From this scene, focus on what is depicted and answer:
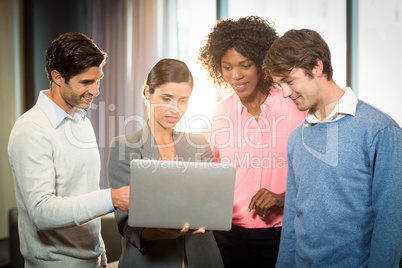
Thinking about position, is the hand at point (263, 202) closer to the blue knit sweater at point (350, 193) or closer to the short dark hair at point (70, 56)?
the blue knit sweater at point (350, 193)

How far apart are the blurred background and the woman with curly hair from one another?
1.30ft

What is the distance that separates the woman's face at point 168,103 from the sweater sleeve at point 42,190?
45 centimetres

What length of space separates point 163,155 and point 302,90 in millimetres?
615

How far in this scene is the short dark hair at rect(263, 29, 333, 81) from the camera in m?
1.39

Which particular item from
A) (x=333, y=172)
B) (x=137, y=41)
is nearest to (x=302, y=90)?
(x=333, y=172)

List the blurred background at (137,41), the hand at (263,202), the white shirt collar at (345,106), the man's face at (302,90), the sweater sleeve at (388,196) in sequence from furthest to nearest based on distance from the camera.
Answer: the blurred background at (137,41) → the hand at (263,202) → the man's face at (302,90) → the white shirt collar at (345,106) → the sweater sleeve at (388,196)

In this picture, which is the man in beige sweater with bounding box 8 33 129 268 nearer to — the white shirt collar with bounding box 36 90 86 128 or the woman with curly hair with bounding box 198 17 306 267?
the white shirt collar with bounding box 36 90 86 128

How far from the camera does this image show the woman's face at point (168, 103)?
159 centimetres

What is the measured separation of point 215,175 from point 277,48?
0.58 meters

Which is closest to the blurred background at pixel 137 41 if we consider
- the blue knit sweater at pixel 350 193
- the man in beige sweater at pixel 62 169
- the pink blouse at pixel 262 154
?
the pink blouse at pixel 262 154

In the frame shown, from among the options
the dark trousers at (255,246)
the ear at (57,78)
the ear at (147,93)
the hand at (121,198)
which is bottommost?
the dark trousers at (255,246)

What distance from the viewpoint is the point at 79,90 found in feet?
4.96

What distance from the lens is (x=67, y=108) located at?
151 cm

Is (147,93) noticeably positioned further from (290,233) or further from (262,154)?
(290,233)
